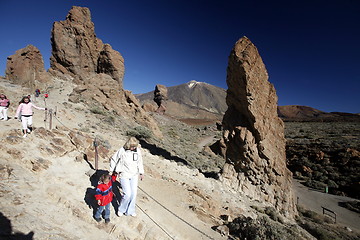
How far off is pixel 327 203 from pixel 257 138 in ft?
28.4

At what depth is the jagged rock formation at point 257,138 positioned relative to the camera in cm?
899

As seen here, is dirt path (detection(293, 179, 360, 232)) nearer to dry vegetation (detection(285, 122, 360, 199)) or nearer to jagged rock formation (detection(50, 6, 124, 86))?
dry vegetation (detection(285, 122, 360, 199))

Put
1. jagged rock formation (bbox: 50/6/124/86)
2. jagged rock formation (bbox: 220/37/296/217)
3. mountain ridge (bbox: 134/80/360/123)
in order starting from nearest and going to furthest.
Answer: jagged rock formation (bbox: 220/37/296/217) < jagged rock formation (bbox: 50/6/124/86) < mountain ridge (bbox: 134/80/360/123)

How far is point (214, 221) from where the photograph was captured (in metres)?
5.45

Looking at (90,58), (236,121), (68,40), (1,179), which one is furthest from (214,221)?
(68,40)

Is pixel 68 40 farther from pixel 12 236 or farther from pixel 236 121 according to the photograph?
pixel 12 236

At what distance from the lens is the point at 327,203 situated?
1259 cm

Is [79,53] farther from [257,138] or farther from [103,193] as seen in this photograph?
[103,193]

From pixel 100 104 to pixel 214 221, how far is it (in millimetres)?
15879

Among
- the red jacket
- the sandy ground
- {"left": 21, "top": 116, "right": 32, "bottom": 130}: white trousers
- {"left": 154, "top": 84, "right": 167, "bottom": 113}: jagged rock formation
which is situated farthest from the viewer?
{"left": 154, "top": 84, "right": 167, "bottom": 113}: jagged rock formation

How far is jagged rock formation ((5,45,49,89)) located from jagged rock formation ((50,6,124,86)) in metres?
2.33

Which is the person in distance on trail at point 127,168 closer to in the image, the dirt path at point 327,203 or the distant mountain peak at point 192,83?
the dirt path at point 327,203

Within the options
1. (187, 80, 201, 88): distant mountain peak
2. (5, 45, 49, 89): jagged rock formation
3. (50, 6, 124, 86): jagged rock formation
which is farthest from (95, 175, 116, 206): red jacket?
(187, 80, 201, 88): distant mountain peak

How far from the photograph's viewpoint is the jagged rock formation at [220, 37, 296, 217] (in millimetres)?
8992
